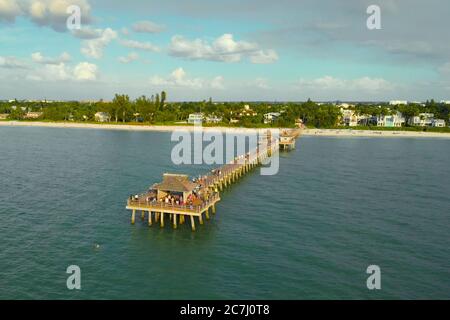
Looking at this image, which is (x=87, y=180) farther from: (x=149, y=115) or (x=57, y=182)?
(x=149, y=115)

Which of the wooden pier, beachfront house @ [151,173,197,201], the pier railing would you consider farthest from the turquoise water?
beachfront house @ [151,173,197,201]

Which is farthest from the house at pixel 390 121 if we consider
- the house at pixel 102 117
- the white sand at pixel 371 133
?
the house at pixel 102 117

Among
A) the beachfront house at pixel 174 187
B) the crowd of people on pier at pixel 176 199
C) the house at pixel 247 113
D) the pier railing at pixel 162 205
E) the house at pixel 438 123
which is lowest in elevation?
the pier railing at pixel 162 205

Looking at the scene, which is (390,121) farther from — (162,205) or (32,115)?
(32,115)

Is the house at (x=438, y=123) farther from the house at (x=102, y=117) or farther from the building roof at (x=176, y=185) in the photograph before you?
the building roof at (x=176, y=185)

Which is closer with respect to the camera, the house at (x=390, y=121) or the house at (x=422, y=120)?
the house at (x=390, y=121)
